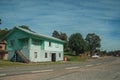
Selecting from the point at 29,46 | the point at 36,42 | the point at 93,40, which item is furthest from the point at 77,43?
the point at 93,40

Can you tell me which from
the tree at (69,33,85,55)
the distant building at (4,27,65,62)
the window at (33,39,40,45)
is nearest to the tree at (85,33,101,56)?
the tree at (69,33,85,55)

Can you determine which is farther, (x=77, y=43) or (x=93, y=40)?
(x=93, y=40)

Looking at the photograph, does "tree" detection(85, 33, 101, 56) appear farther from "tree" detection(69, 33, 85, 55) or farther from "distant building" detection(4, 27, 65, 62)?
"distant building" detection(4, 27, 65, 62)

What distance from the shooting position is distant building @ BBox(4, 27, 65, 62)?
1903 inches

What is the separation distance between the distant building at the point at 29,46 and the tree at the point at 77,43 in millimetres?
32418

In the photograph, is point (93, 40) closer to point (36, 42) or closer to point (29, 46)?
point (36, 42)

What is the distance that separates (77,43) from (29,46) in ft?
141

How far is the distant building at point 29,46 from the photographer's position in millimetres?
48344

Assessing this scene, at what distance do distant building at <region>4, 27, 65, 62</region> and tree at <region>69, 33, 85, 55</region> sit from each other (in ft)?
106

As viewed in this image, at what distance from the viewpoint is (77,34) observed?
90.8 metres

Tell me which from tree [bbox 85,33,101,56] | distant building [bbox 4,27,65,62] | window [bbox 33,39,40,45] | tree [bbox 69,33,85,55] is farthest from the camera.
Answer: tree [bbox 85,33,101,56]

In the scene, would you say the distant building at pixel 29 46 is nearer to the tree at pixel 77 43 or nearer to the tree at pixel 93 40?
the tree at pixel 77 43

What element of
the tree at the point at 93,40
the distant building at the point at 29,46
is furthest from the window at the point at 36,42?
the tree at the point at 93,40

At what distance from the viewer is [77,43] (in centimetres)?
8919
